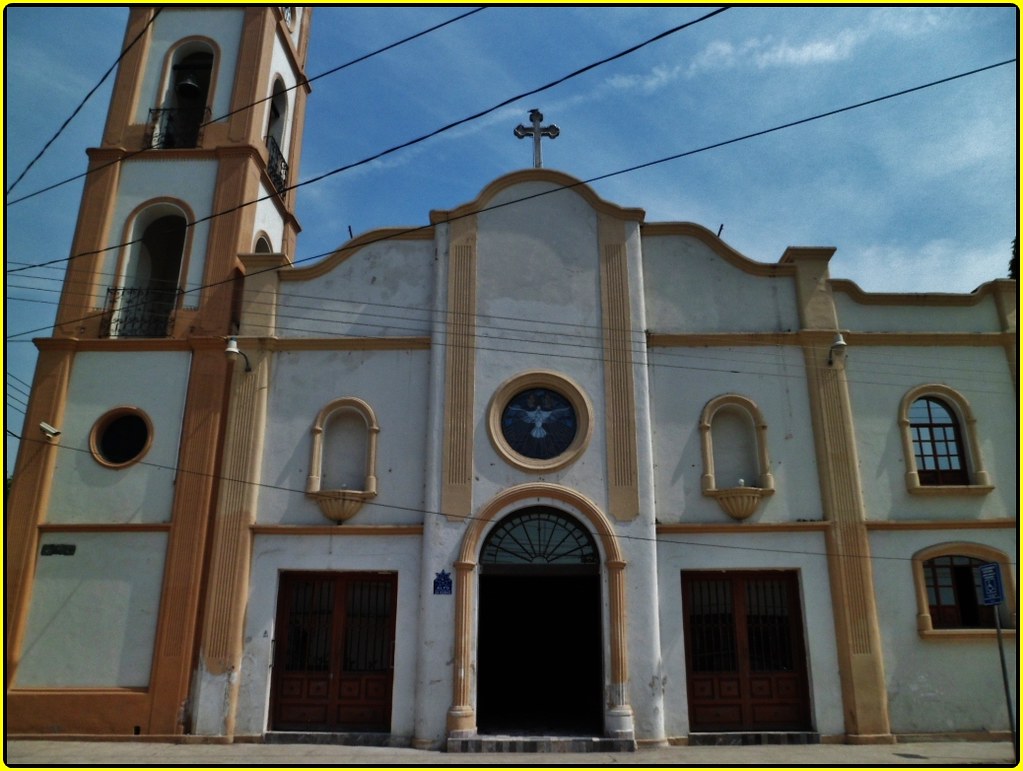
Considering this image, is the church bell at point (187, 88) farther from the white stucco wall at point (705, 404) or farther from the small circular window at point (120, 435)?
the white stucco wall at point (705, 404)

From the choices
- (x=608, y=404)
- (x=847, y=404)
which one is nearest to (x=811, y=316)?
(x=847, y=404)

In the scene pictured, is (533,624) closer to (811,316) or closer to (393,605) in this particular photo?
(393,605)

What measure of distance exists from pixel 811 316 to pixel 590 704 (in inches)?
365

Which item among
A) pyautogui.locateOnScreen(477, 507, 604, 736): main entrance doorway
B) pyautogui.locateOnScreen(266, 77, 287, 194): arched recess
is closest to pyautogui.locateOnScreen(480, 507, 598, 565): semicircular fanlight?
pyautogui.locateOnScreen(477, 507, 604, 736): main entrance doorway

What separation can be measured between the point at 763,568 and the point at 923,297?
6.51 meters

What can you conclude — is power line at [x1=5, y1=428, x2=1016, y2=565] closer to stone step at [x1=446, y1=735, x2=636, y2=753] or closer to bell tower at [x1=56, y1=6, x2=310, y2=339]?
bell tower at [x1=56, y1=6, x2=310, y2=339]

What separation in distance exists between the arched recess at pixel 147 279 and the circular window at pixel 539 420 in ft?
23.3

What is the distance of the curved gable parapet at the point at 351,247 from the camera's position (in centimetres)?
1612

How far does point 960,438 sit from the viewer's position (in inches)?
597

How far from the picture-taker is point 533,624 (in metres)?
18.3

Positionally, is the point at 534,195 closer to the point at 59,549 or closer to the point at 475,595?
the point at 475,595

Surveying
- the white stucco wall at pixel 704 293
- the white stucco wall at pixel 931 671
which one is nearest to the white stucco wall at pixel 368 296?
the white stucco wall at pixel 704 293


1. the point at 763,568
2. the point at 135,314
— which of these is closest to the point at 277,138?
the point at 135,314

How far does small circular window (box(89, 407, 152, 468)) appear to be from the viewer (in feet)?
49.6
